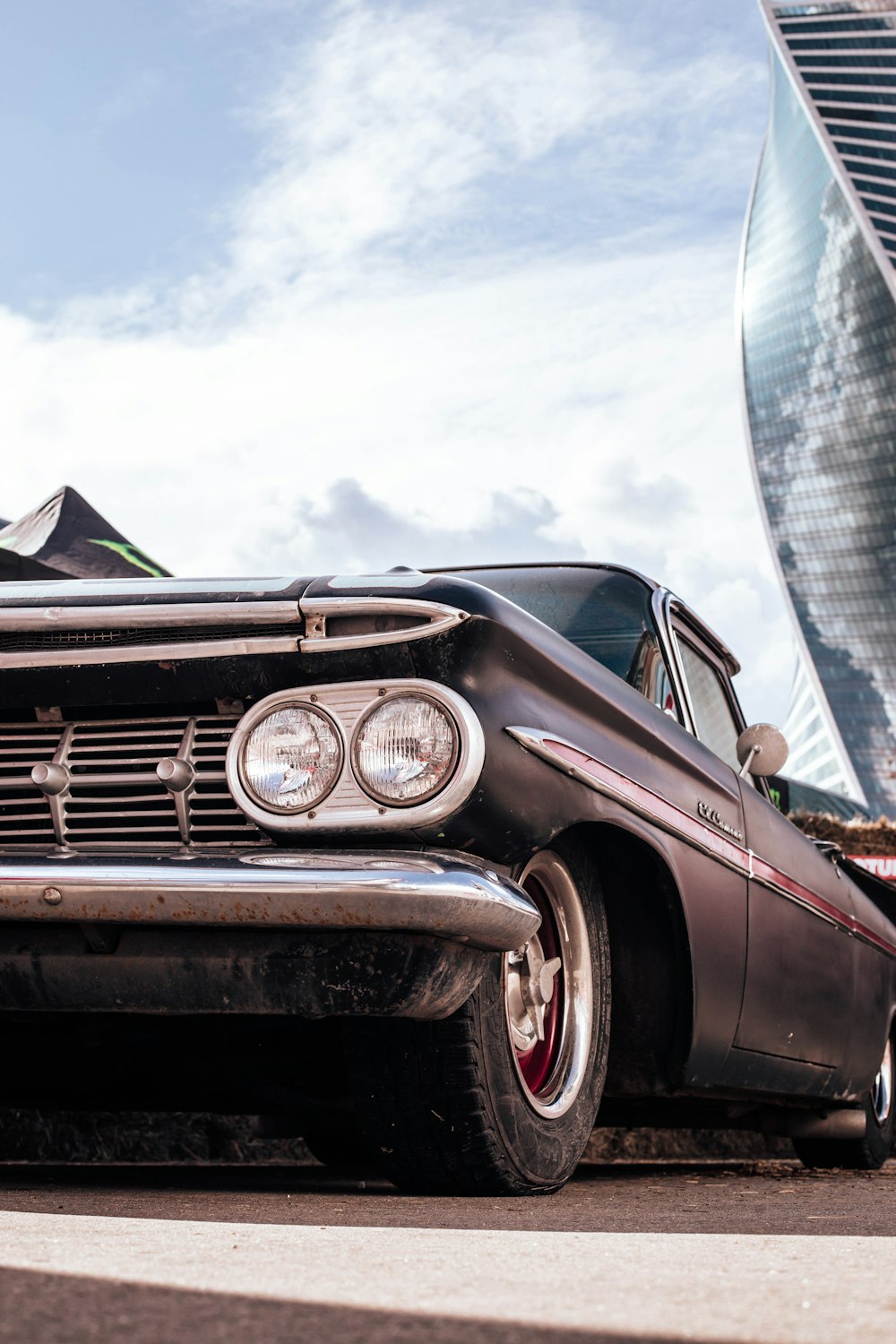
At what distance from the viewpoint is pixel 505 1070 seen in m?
2.71

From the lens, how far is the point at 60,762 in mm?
2705

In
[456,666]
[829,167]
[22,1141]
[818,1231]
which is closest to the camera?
[818,1231]

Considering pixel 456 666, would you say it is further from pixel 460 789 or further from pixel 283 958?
pixel 283 958

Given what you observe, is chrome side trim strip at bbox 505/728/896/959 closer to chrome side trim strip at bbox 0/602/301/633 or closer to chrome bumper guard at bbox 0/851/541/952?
chrome bumper guard at bbox 0/851/541/952

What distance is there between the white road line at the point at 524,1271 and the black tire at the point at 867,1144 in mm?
3735

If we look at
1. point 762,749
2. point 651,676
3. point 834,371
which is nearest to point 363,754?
point 651,676

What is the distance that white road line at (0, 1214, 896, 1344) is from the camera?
1298 mm

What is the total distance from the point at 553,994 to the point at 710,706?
185cm

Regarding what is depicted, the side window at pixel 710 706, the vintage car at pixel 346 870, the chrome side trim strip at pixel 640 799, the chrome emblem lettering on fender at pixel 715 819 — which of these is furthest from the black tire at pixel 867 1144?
the vintage car at pixel 346 870

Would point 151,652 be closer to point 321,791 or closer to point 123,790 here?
point 123,790

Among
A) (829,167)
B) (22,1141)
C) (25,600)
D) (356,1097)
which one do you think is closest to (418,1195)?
(356,1097)

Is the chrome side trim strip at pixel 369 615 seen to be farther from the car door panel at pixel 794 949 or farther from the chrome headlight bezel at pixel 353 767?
the car door panel at pixel 794 949

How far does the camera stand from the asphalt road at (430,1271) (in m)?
1.24

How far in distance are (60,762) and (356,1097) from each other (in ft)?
2.69
